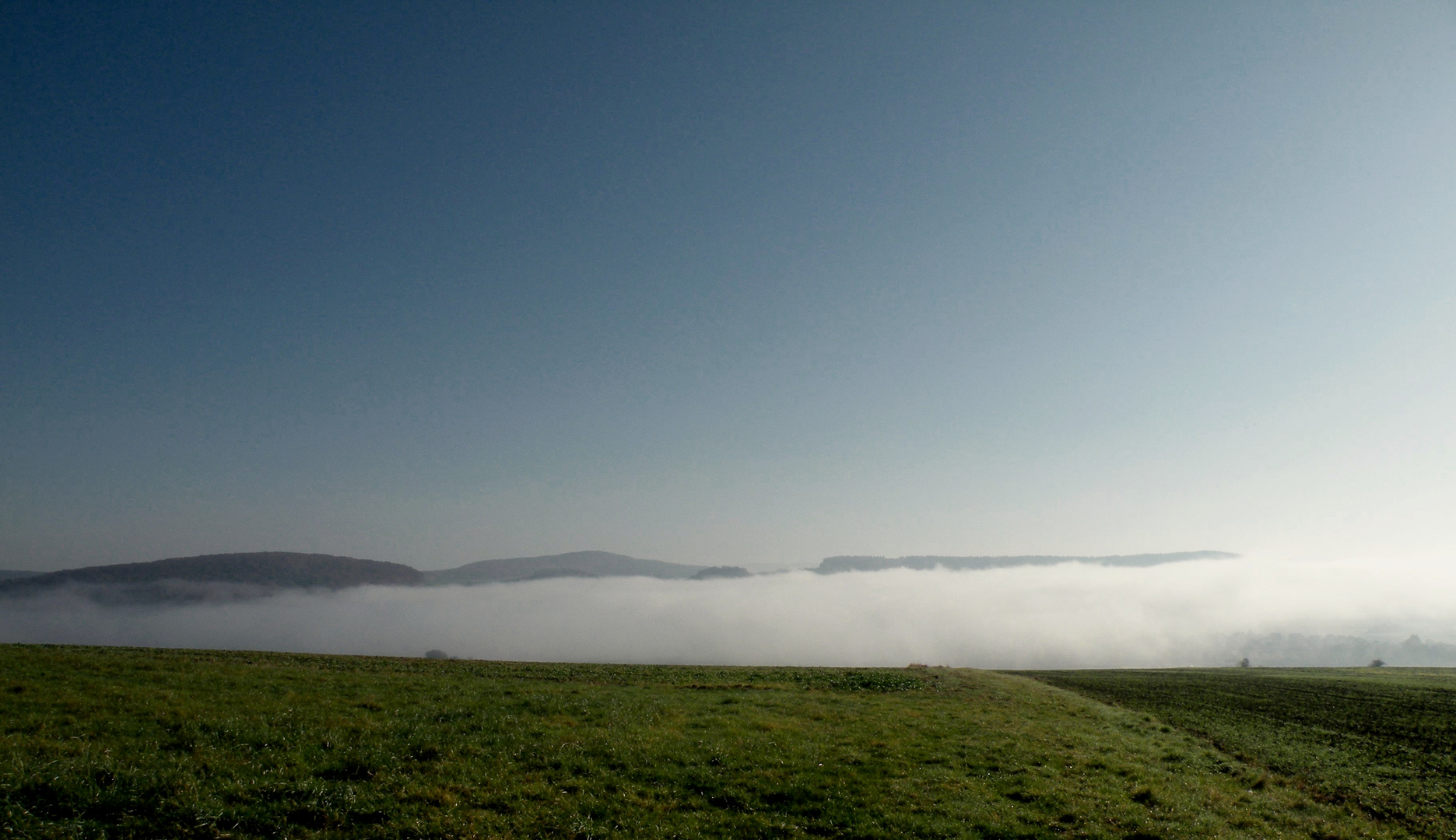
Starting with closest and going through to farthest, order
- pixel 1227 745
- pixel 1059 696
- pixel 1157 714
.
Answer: pixel 1227 745
pixel 1157 714
pixel 1059 696

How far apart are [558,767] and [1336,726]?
45.1 m

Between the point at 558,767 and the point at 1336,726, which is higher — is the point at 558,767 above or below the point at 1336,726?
above

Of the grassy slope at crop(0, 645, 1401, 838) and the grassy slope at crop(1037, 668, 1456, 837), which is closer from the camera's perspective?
the grassy slope at crop(0, 645, 1401, 838)

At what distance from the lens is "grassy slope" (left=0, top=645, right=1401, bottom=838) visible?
1415 centimetres

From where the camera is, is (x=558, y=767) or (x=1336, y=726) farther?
(x=1336, y=726)

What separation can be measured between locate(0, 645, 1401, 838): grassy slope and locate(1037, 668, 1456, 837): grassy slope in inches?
110

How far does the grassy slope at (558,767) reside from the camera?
14.1 metres

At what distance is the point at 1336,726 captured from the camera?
113ft

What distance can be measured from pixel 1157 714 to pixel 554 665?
45.9m

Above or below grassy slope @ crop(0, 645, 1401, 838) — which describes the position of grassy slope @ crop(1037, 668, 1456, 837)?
below

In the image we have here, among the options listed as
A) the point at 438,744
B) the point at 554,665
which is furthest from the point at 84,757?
the point at 554,665

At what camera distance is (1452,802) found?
68.4ft

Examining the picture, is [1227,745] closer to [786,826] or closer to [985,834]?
[985,834]

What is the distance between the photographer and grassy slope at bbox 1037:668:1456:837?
21.7 meters
